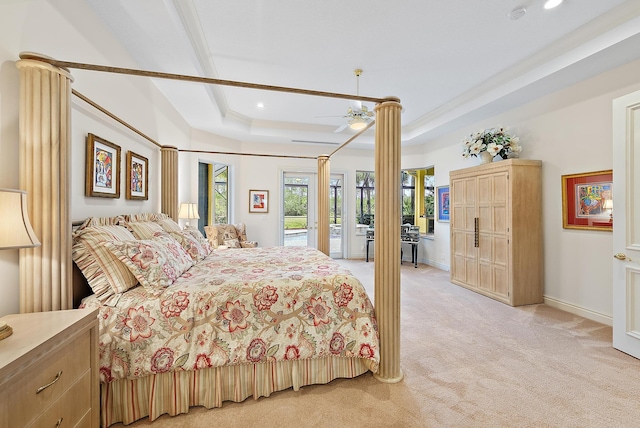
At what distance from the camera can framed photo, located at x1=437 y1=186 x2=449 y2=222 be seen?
19.1ft

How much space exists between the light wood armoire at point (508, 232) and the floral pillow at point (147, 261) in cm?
395

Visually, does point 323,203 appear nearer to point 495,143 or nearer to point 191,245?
point 191,245

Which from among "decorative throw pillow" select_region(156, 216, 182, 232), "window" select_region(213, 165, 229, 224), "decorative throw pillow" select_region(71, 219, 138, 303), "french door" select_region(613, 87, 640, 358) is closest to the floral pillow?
"decorative throw pillow" select_region(71, 219, 138, 303)

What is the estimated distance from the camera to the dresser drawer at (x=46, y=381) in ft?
3.15

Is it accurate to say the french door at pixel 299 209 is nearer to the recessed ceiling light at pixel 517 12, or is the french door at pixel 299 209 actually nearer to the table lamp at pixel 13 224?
the recessed ceiling light at pixel 517 12

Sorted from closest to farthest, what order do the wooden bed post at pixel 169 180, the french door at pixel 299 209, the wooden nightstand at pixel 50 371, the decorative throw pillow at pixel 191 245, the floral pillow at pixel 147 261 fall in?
the wooden nightstand at pixel 50 371
the floral pillow at pixel 147 261
the decorative throw pillow at pixel 191 245
the wooden bed post at pixel 169 180
the french door at pixel 299 209

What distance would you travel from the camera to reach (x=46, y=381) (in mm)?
1104

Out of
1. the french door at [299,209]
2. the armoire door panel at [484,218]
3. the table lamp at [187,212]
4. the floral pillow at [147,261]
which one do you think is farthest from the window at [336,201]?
the floral pillow at [147,261]

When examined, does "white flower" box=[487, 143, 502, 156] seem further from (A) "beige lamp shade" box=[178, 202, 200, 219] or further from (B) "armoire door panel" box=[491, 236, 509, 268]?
(A) "beige lamp shade" box=[178, 202, 200, 219]

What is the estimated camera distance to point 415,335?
279 cm

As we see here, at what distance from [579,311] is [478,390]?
2419 mm

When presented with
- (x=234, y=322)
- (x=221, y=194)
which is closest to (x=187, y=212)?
(x=221, y=194)

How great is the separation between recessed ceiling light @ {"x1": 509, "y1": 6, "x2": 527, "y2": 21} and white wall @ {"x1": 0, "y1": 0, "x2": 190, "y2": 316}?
11.6ft

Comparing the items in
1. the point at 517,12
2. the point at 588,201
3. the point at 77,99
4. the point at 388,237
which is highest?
the point at 517,12
